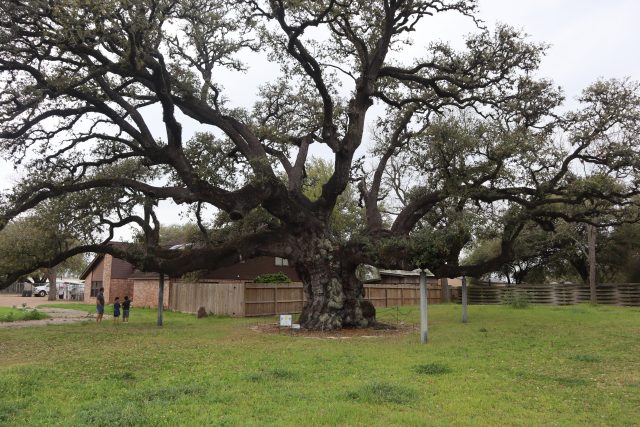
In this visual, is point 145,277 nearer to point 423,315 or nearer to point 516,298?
point 516,298

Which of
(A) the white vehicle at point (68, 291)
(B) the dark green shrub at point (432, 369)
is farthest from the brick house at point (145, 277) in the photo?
(B) the dark green shrub at point (432, 369)

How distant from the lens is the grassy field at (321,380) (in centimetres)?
658

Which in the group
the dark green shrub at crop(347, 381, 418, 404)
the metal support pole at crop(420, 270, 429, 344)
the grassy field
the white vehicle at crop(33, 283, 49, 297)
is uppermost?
the metal support pole at crop(420, 270, 429, 344)

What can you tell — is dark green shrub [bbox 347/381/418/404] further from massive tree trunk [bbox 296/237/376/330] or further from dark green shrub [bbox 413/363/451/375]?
massive tree trunk [bbox 296/237/376/330]

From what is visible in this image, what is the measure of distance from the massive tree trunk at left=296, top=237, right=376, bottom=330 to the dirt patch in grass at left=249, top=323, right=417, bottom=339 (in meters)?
0.52

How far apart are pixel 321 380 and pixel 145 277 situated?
32055 millimetres

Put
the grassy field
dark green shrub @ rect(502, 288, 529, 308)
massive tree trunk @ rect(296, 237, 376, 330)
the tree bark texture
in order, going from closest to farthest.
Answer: the grassy field
massive tree trunk @ rect(296, 237, 376, 330)
dark green shrub @ rect(502, 288, 529, 308)
the tree bark texture

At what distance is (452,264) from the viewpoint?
56.4ft

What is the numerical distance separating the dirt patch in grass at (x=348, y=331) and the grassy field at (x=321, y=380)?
112 centimetres

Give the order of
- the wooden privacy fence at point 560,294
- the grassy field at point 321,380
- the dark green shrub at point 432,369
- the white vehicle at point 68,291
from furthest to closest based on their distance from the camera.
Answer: the white vehicle at point 68,291 < the wooden privacy fence at point 560,294 < the dark green shrub at point 432,369 < the grassy field at point 321,380

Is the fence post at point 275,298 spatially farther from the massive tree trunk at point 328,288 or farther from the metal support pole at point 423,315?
the metal support pole at point 423,315

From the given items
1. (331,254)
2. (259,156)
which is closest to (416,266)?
(331,254)

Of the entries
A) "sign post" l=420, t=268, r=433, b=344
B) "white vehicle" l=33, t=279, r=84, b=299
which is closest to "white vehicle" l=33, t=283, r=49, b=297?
"white vehicle" l=33, t=279, r=84, b=299

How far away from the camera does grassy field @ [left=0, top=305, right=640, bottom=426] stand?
6.58m
